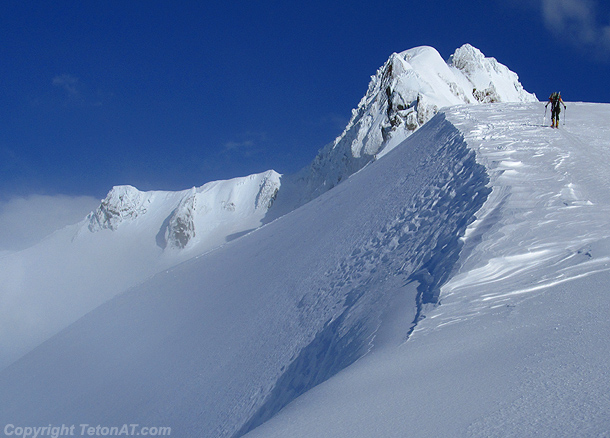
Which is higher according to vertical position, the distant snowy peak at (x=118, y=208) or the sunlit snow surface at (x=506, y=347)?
the distant snowy peak at (x=118, y=208)

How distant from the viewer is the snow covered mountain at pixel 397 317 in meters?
3.73

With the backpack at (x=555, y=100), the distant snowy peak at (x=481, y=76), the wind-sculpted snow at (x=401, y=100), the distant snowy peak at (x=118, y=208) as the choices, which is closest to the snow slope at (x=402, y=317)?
the backpack at (x=555, y=100)

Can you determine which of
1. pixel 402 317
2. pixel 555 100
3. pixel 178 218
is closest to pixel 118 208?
pixel 178 218

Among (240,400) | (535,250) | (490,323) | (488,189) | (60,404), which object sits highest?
(488,189)

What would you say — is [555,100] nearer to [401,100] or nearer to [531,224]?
[531,224]

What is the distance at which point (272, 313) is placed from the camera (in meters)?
10.3

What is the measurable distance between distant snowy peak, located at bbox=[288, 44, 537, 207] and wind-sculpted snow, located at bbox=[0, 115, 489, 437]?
103 ft

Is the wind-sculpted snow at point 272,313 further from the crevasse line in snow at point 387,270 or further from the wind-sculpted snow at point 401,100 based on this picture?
the wind-sculpted snow at point 401,100

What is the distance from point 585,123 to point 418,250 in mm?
10473

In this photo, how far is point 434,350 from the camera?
477 centimetres

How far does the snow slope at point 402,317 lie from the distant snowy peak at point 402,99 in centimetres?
3111

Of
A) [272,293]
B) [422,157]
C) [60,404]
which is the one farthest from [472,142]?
[60,404]

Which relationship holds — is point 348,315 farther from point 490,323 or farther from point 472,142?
point 472,142

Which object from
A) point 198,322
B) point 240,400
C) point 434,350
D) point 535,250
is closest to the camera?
point 434,350
